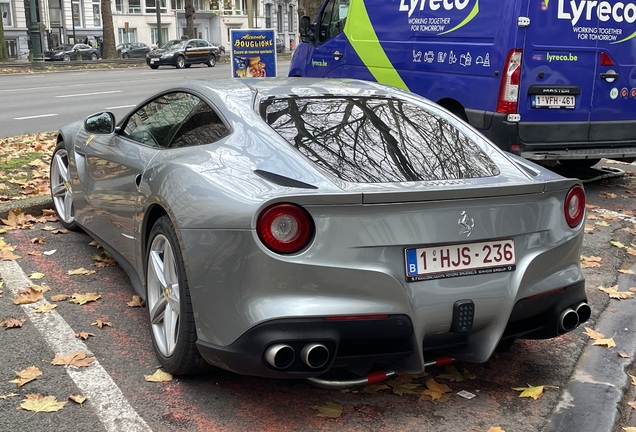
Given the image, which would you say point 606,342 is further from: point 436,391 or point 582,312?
point 436,391

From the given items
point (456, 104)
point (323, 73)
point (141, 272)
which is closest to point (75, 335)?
point (141, 272)

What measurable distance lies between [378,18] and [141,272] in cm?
611

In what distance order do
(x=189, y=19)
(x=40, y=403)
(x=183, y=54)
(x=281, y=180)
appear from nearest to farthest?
(x=281, y=180)
(x=40, y=403)
(x=183, y=54)
(x=189, y=19)

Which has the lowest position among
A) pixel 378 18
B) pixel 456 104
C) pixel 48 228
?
pixel 48 228

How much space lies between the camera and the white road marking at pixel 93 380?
3.21 metres

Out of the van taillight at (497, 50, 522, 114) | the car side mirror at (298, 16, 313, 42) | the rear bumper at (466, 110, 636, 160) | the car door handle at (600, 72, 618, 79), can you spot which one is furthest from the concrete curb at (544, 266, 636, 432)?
the car side mirror at (298, 16, 313, 42)

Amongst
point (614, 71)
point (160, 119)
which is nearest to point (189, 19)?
point (614, 71)

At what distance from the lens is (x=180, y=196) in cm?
343

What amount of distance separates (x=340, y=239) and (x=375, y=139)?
836mm

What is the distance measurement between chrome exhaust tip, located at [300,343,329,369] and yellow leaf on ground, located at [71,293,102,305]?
83.2 inches

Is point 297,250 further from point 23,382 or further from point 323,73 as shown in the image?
point 323,73

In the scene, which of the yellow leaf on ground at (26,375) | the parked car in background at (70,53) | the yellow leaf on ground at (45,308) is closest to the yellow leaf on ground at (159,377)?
the yellow leaf on ground at (26,375)

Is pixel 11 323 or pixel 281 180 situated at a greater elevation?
pixel 281 180

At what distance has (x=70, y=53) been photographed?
50.7 meters
